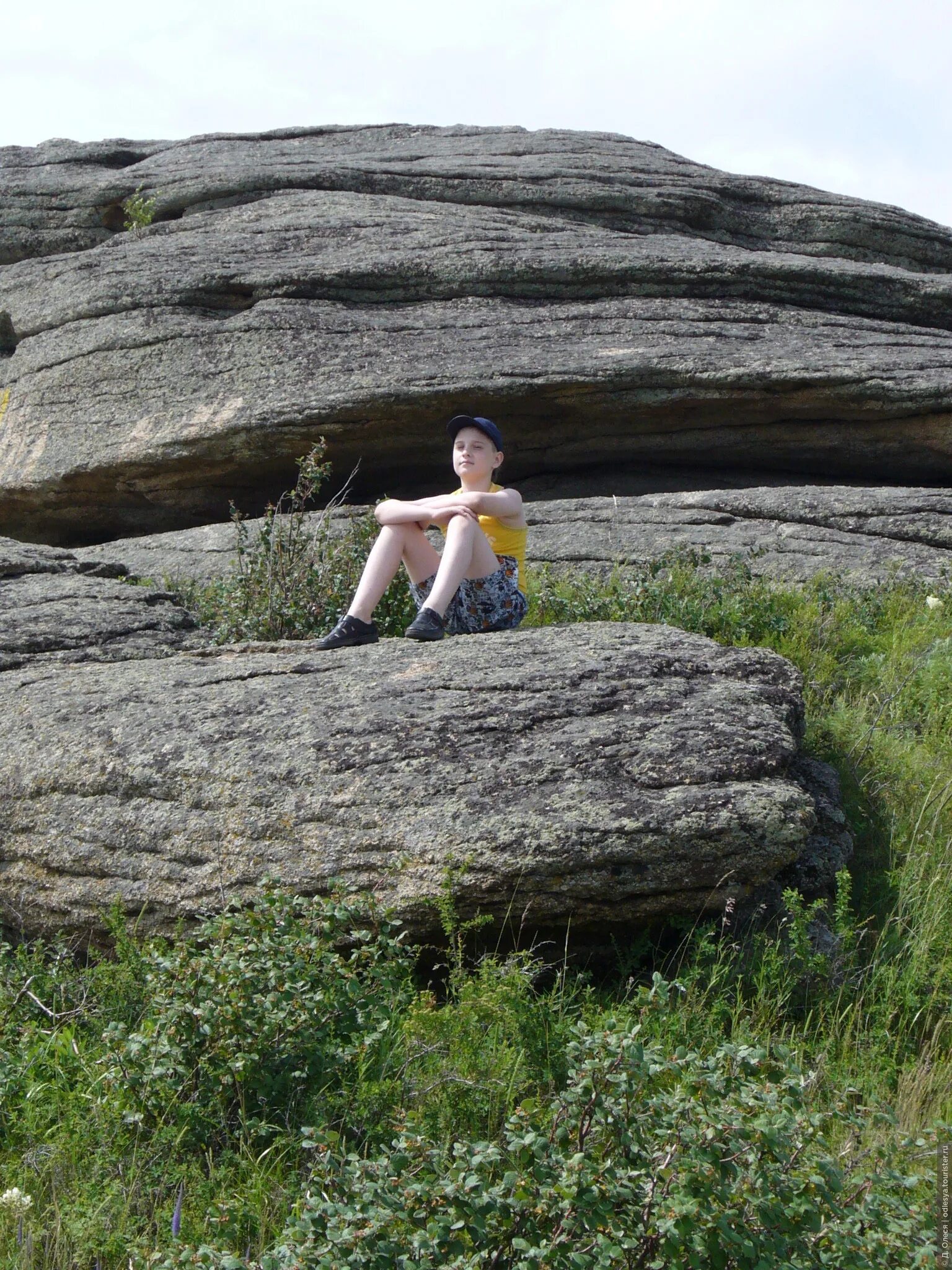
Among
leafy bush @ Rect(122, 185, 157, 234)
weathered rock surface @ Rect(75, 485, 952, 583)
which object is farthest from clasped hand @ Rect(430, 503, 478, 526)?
leafy bush @ Rect(122, 185, 157, 234)

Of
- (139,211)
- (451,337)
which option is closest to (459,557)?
(451,337)

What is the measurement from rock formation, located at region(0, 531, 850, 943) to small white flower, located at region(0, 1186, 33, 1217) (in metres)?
1.40

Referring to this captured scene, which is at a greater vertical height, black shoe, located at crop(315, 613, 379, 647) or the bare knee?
the bare knee

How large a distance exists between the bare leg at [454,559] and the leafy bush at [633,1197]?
338cm

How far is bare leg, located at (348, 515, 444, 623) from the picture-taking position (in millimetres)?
6355

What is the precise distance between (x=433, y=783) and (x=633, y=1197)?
2.07 m

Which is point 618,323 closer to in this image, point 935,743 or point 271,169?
point 271,169

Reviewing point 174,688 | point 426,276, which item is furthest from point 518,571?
point 426,276

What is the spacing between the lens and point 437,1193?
2.79 metres

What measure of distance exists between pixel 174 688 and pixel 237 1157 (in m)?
2.64

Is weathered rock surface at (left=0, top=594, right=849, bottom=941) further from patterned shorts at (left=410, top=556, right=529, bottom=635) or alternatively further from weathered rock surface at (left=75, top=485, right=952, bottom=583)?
weathered rock surface at (left=75, top=485, right=952, bottom=583)

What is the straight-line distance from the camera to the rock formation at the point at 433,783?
444cm

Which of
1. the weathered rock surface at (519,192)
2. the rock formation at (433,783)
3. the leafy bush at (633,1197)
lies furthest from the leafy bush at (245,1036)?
the weathered rock surface at (519,192)

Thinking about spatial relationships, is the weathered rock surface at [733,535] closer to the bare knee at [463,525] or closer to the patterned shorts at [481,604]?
the patterned shorts at [481,604]
